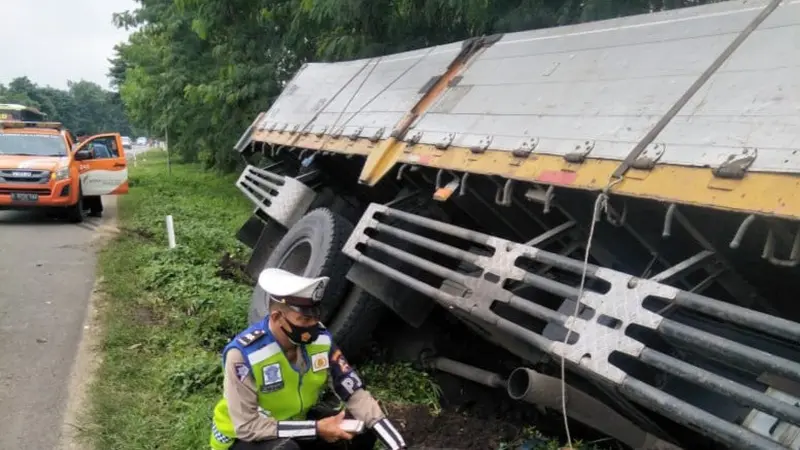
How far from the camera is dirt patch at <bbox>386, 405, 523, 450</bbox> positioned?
168 inches

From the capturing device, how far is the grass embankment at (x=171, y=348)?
14.8 feet

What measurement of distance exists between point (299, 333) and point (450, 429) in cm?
171

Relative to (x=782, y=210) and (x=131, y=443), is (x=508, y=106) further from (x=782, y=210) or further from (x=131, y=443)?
(x=131, y=443)

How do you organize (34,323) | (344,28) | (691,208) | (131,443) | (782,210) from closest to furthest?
(782,210) < (691,208) < (131,443) < (34,323) < (344,28)

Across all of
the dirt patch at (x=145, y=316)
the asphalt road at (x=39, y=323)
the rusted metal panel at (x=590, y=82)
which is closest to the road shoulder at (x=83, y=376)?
the asphalt road at (x=39, y=323)

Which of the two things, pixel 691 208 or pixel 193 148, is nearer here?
pixel 691 208

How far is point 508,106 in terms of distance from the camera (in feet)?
14.4

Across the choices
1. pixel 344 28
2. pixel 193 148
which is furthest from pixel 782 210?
pixel 193 148

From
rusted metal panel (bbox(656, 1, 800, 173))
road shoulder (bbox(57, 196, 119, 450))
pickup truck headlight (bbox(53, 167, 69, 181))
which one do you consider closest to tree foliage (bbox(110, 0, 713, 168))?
pickup truck headlight (bbox(53, 167, 69, 181))

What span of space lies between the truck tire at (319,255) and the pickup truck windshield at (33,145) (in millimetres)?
9143

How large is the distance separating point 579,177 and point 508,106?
1083 millimetres

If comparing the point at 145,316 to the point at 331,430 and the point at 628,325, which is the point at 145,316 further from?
the point at 628,325

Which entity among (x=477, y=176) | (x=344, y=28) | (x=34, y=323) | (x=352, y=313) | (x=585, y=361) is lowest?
(x=34, y=323)

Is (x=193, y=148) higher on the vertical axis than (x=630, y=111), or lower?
lower
